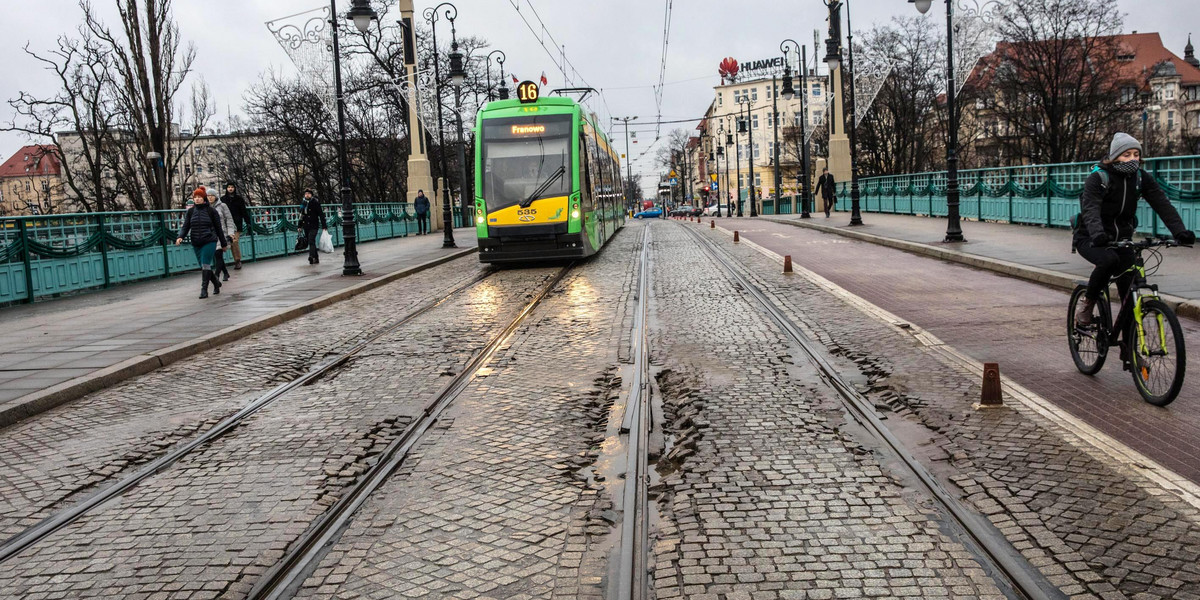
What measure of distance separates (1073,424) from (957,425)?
2.07 feet

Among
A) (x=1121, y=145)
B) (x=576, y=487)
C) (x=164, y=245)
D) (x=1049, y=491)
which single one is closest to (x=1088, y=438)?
(x=1049, y=491)

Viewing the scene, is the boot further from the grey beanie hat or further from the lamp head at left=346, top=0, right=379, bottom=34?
the lamp head at left=346, top=0, right=379, bottom=34

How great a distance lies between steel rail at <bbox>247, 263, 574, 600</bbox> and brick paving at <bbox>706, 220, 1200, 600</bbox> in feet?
9.40

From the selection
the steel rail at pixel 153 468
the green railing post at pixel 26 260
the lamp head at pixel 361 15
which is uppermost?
the lamp head at pixel 361 15

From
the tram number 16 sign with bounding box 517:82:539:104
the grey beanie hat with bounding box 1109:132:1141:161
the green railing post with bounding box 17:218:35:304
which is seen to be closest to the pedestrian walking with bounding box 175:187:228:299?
the green railing post with bounding box 17:218:35:304

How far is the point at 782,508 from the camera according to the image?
14.1ft

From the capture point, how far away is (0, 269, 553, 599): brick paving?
3.78 metres

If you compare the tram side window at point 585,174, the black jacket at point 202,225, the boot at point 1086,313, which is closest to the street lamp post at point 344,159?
the black jacket at point 202,225

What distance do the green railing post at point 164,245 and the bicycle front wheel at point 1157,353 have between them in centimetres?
1753

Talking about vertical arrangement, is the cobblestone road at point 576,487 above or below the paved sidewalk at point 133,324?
below

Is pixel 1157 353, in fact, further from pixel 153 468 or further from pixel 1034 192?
pixel 1034 192

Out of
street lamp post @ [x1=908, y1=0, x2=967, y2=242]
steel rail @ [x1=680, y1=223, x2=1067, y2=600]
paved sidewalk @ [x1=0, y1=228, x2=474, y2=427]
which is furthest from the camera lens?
street lamp post @ [x1=908, y1=0, x2=967, y2=242]

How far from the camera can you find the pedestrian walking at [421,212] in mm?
35375

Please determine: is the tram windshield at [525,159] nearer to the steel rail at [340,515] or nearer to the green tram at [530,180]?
the green tram at [530,180]
